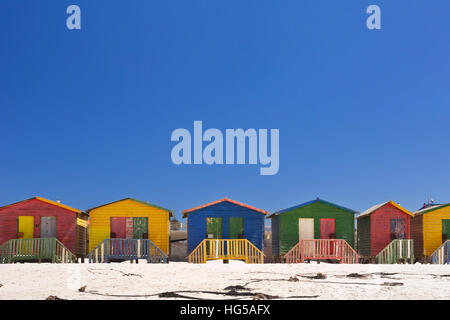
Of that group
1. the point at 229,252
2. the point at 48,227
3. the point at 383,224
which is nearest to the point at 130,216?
the point at 48,227

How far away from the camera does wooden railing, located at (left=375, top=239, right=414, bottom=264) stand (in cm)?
2794

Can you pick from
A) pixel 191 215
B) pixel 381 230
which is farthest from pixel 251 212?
pixel 381 230

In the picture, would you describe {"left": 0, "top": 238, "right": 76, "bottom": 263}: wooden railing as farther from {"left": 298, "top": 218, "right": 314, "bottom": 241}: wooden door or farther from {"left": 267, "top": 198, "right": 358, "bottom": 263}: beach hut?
{"left": 298, "top": 218, "right": 314, "bottom": 241}: wooden door

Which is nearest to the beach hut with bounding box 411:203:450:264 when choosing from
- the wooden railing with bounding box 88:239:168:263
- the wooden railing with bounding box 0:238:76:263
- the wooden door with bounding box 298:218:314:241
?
the wooden door with bounding box 298:218:314:241

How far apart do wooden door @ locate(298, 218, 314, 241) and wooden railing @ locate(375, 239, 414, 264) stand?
3.78m

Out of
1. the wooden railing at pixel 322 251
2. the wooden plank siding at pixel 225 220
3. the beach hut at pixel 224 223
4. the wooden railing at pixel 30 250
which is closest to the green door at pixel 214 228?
the beach hut at pixel 224 223

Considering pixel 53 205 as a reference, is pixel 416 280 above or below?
below

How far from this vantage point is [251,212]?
28312 mm

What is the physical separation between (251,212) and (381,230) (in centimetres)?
735

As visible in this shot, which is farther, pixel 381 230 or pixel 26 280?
pixel 381 230
